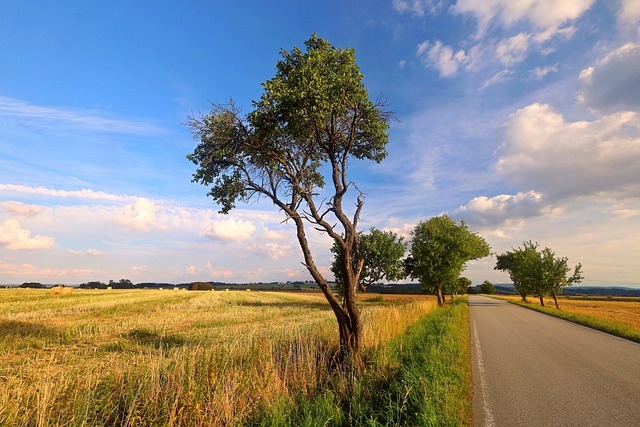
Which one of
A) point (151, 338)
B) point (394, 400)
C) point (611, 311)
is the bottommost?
point (611, 311)

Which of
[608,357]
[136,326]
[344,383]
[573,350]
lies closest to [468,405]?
[344,383]

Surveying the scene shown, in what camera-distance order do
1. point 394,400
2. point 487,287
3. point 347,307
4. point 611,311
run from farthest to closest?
1. point 487,287
2. point 611,311
3. point 347,307
4. point 394,400

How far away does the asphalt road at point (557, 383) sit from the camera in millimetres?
5863

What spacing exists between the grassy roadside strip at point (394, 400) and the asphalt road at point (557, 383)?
1.51 feet

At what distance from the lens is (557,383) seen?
7875 mm

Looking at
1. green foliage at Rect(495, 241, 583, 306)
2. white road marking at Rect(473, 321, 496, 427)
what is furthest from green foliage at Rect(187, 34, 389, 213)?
green foliage at Rect(495, 241, 583, 306)

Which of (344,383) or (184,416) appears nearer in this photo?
(184,416)

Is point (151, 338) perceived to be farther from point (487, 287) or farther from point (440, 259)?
point (487, 287)

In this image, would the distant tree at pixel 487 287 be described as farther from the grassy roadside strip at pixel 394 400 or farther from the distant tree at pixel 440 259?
the grassy roadside strip at pixel 394 400

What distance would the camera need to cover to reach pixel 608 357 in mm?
10641

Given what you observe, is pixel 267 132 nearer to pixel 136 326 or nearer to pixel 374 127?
pixel 374 127

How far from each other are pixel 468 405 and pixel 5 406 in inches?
313

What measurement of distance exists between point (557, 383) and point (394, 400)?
4.49 m

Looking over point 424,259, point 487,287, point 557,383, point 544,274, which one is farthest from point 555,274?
point 487,287
